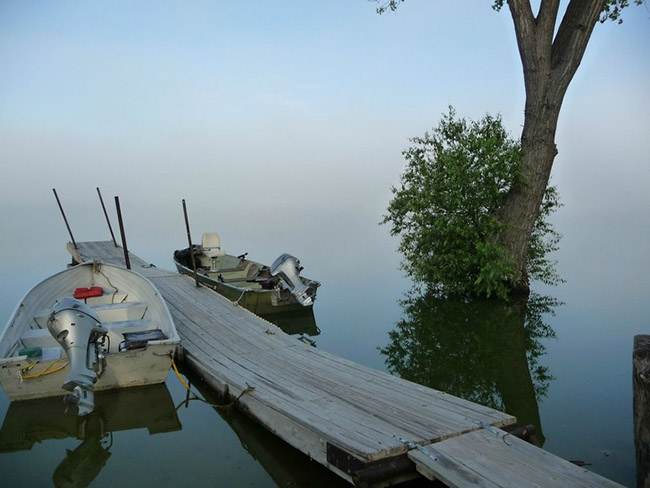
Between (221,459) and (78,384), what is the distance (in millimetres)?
1940

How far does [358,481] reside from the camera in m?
4.68

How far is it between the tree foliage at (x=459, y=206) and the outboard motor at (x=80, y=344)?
29.2ft

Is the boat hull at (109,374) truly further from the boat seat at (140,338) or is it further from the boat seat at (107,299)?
the boat seat at (107,299)

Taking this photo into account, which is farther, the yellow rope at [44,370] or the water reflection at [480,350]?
the water reflection at [480,350]

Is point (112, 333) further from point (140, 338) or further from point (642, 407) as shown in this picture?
point (642, 407)

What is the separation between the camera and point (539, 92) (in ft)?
45.9

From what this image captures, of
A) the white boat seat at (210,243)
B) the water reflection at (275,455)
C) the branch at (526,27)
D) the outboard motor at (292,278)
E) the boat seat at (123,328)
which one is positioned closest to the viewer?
the water reflection at (275,455)

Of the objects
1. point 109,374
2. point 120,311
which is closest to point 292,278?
point 120,311

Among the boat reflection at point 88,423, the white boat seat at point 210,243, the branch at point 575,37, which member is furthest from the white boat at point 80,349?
the branch at point 575,37

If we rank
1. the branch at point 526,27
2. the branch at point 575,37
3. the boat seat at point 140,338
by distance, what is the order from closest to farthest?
the boat seat at point 140,338 → the branch at point 575,37 → the branch at point 526,27

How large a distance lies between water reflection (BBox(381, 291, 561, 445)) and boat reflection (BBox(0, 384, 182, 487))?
404 centimetres

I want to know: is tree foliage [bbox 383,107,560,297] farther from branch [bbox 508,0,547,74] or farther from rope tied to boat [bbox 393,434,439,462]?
rope tied to boat [bbox 393,434,439,462]

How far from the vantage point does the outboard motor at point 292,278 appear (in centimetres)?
1149

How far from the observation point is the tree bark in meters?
13.8
